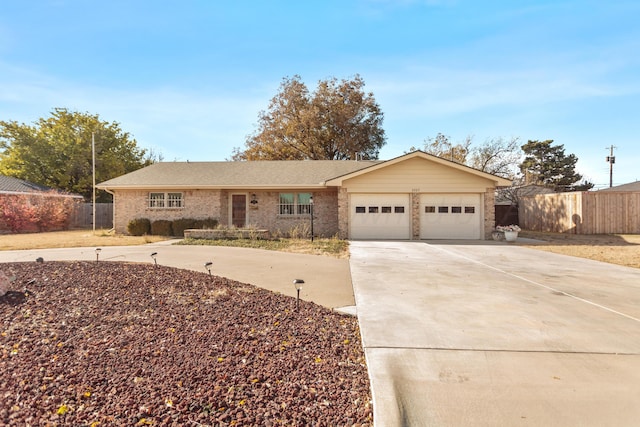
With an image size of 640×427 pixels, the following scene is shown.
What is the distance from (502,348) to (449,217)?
1264 cm

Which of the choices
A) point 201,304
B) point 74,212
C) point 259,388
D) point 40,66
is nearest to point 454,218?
point 201,304

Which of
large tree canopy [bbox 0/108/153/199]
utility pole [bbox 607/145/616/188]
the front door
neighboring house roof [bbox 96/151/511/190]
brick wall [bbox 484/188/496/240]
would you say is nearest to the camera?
brick wall [bbox 484/188/496/240]

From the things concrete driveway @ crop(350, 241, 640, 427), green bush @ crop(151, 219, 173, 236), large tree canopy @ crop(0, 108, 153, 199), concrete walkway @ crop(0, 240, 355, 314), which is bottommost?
concrete driveway @ crop(350, 241, 640, 427)

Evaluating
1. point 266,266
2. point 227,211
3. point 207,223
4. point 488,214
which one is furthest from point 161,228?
point 488,214

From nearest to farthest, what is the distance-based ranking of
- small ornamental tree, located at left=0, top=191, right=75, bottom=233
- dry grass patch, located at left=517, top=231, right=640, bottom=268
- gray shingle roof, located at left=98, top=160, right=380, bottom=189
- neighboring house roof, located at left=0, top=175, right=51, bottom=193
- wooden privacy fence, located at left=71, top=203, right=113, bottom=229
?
dry grass patch, located at left=517, top=231, right=640, bottom=268, gray shingle roof, located at left=98, top=160, right=380, bottom=189, small ornamental tree, located at left=0, top=191, right=75, bottom=233, neighboring house roof, located at left=0, top=175, right=51, bottom=193, wooden privacy fence, located at left=71, top=203, right=113, bottom=229

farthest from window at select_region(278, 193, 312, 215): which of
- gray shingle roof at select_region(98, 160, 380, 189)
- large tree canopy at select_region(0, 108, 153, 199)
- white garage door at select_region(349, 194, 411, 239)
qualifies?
large tree canopy at select_region(0, 108, 153, 199)

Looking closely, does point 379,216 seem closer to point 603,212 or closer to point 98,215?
point 603,212

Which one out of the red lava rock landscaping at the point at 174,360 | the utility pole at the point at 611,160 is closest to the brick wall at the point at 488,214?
the red lava rock landscaping at the point at 174,360

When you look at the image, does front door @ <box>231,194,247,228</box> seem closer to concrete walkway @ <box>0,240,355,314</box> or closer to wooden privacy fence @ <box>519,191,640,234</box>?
concrete walkway @ <box>0,240,355,314</box>

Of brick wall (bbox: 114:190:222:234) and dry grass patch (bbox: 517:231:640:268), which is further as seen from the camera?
brick wall (bbox: 114:190:222:234)

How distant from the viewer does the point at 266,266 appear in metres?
8.54

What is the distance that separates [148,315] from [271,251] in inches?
275

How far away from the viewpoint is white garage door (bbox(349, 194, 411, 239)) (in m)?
15.7

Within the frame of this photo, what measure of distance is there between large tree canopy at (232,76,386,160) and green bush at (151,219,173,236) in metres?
15.5
